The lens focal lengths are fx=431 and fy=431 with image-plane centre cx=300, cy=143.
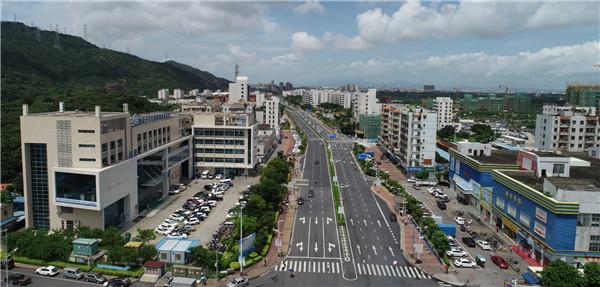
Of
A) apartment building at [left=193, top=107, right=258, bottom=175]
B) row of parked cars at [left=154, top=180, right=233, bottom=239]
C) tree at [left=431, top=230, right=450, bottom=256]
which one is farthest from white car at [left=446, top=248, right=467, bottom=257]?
apartment building at [left=193, top=107, right=258, bottom=175]

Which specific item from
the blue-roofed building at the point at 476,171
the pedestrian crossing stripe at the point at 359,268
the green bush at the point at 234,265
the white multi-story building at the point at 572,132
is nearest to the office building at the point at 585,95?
the white multi-story building at the point at 572,132

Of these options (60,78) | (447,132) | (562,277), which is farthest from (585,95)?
(60,78)

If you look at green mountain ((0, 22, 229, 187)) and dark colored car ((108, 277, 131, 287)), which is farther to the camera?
green mountain ((0, 22, 229, 187))

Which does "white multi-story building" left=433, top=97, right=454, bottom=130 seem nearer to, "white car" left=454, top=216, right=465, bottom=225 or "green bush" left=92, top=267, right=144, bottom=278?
"white car" left=454, top=216, right=465, bottom=225

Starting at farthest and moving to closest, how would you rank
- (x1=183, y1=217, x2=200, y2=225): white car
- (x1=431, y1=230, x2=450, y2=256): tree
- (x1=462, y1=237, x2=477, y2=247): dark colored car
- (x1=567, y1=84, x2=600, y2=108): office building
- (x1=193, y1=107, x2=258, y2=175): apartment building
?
(x1=567, y1=84, x2=600, y2=108): office building < (x1=193, y1=107, x2=258, y2=175): apartment building < (x1=183, y1=217, x2=200, y2=225): white car < (x1=462, y1=237, x2=477, y2=247): dark colored car < (x1=431, y1=230, x2=450, y2=256): tree

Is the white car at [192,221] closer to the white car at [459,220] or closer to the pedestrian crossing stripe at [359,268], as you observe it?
the pedestrian crossing stripe at [359,268]

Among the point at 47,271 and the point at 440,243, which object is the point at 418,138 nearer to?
the point at 440,243
